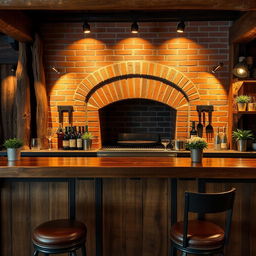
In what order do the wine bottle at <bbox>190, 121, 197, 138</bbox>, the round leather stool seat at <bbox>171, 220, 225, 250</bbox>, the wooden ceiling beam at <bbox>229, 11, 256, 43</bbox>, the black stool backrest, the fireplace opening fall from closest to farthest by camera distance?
the black stool backrest < the round leather stool seat at <bbox>171, 220, 225, 250</bbox> < the wooden ceiling beam at <bbox>229, 11, 256, 43</bbox> < the wine bottle at <bbox>190, 121, 197, 138</bbox> < the fireplace opening

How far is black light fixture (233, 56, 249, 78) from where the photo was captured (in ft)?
12.5

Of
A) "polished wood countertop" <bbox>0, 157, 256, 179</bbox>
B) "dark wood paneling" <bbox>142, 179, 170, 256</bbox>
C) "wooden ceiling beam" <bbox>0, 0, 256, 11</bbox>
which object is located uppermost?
"wooden ceiling beam" <bbox>0, 0, 256, 11</bbox>

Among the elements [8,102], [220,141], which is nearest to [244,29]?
[220,141]

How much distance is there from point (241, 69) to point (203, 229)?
2.42 meters

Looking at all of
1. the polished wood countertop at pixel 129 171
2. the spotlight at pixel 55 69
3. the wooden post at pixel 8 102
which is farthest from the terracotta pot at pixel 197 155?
the wooden post at pixel 8 102

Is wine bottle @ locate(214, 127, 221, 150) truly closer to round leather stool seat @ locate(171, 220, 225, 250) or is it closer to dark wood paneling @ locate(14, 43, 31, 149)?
round leather stool seat @ locate(171, 220, 225, 250)

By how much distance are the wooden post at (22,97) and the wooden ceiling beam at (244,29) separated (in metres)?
2.64

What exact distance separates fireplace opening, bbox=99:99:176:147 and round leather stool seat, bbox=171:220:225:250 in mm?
2498

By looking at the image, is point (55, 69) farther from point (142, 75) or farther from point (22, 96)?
point (142, 75)

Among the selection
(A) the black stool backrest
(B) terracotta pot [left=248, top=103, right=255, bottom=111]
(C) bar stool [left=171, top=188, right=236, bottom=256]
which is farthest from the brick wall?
(A) the black stool backrest

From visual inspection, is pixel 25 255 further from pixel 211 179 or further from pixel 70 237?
pixel 211 179

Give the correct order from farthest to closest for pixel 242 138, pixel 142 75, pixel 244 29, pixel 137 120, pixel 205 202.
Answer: pixel 137 120
pixel 142 75
pixel 242 138
pixel 244 29
pixel 205 202

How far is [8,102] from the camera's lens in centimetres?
436

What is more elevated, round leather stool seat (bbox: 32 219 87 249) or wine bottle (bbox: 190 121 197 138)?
wine bottle (bbox: 190 121 197 138)
